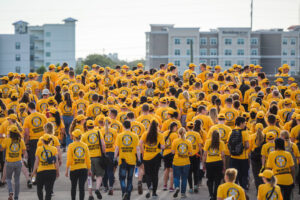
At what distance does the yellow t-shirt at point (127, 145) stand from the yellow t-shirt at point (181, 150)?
93 cm

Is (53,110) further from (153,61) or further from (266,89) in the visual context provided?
(153,61)

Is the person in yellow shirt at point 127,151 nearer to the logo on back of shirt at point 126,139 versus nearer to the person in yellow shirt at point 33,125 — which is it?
the logo on back of shirt at point 126,139

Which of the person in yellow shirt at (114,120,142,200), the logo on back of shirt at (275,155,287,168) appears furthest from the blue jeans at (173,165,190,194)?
the logo on back of shirt at (275,155,287,168)

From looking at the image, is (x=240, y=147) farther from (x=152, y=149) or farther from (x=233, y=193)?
(x=233, y=193)

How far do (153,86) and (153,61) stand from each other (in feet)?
299

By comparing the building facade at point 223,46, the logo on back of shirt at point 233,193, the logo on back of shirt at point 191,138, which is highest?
the building facade at point 223,46

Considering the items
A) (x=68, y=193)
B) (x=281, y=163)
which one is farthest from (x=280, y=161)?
(x=68, y=193)

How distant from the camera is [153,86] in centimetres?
1827

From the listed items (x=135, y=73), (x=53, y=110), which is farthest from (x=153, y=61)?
(x=53, y=110)

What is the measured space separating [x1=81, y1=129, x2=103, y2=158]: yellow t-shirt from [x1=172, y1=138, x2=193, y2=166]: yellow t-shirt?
1.73 meters

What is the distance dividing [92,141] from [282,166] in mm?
4207

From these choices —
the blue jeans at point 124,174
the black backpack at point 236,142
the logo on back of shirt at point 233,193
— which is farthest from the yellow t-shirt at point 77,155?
the logo on back of shirt at point 233,193

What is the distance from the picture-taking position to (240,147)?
1116 cm

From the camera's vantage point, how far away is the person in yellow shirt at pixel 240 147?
36.5 ft
